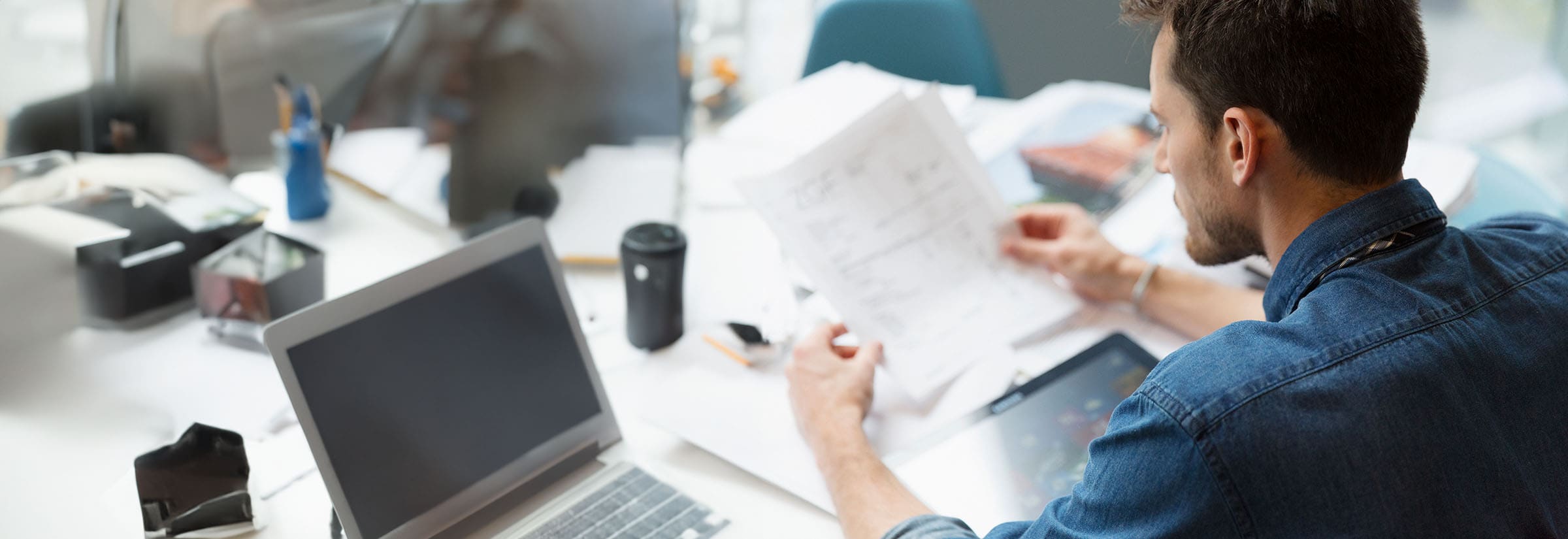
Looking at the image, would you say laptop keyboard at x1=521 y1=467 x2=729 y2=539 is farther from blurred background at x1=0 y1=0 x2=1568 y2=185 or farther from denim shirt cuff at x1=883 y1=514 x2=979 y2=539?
blurred background at x1=0 y1=0 x2=1568 y2=185

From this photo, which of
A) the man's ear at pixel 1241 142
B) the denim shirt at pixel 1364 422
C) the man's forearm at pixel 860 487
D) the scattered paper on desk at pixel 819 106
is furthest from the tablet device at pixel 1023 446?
the scattered paper on desk at pixel 819 106

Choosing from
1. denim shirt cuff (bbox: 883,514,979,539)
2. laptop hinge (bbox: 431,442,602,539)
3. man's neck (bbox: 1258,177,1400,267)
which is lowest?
laptop hinge (bbox: 431,442,602,539)

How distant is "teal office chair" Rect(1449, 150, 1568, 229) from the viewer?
1511 millimetres

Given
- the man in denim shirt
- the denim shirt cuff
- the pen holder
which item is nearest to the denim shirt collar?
the man in denim shirt

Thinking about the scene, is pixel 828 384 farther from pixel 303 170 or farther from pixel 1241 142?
pixel 303 170

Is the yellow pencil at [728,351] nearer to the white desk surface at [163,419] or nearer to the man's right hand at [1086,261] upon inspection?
the white desk surface at [163,419]

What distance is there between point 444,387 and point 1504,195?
148 centimetres

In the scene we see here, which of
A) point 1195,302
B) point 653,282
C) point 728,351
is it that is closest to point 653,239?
point 653,282

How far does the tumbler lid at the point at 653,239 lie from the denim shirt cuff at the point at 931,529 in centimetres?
45

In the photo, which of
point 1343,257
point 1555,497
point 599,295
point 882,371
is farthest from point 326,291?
point 1555,497

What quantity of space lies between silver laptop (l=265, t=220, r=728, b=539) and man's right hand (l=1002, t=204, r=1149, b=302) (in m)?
0.59

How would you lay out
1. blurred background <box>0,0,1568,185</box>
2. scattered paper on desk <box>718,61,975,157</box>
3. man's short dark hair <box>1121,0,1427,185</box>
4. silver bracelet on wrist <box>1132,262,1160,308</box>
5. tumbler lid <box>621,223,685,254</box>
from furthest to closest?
scattered paper on desk <box>718,61,975,157</box> → silver bracelet on wrist <box>1132,262,1160,308</box> → tumbler lid <box>621,223,685,254</box> → blurred background <box>0,0,1568,185</box> → man's short dark hair <box>1121,0,1427,185</box>

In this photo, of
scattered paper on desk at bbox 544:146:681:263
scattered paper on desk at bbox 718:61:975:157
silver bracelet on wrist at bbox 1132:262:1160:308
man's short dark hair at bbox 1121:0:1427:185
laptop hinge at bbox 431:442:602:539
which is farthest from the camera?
scattered paper on desk at bbox 718:61:975:157

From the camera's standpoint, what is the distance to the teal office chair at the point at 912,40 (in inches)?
81.9
